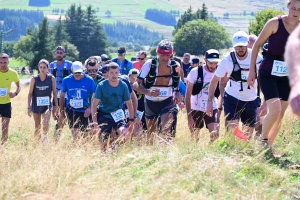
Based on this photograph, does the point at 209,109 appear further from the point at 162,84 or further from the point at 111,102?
the point at 111,102

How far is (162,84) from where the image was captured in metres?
9.06

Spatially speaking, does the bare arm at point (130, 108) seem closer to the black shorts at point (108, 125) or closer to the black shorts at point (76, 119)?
the black shorts at point (108, 125)

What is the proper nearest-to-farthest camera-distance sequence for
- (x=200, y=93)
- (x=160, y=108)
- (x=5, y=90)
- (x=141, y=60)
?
(x=200, y=93) → (x=160, y=108) → (x=5, y=90) → (x=141, y=60)

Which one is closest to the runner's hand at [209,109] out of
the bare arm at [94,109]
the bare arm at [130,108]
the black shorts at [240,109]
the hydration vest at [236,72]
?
the black shorts at [240,109]

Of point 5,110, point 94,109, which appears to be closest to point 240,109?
point 94,109

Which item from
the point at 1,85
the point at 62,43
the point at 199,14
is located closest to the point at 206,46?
the point at 199,14

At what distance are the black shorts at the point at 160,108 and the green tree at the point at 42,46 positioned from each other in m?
78.2

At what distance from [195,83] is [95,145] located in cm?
202

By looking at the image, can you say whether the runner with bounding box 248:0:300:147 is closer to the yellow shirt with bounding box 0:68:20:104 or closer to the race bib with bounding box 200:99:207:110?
the race bib with bounding box 200:99:207:110

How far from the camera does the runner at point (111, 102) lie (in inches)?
347

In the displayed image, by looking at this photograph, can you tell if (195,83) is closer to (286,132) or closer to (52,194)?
(286,132)

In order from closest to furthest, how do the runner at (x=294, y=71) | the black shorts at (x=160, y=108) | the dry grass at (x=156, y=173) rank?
1. the runner at (x=294, y=71)
2. the dry grass at (x=156, y=173)
3. the black shorts at (x=160, y=108)

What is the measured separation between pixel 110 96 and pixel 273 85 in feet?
9.92

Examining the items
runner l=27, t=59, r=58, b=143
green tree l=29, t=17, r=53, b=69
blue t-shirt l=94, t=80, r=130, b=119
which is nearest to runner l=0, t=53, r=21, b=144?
runner l=27, t=59, r=58, b=143
